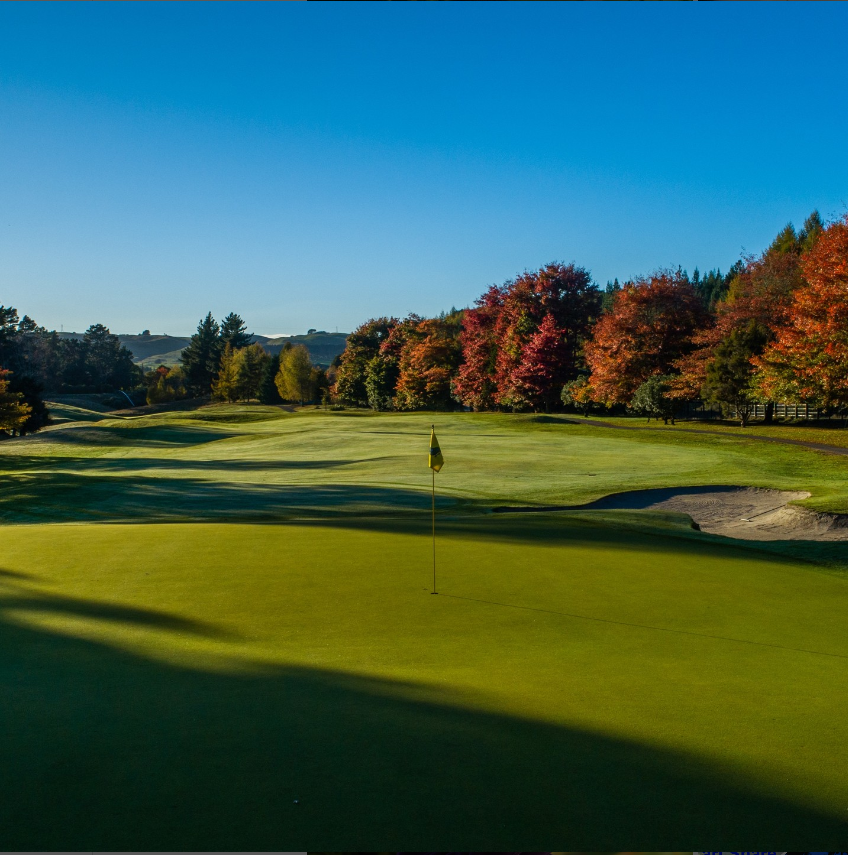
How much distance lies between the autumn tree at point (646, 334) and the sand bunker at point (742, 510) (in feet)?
98.8

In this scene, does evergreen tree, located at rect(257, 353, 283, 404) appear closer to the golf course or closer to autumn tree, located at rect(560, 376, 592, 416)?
autumn tree, located at rect(560, 376, 592, 416)

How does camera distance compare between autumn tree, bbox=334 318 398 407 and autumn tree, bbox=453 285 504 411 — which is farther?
autumn tree, bbox=334 318 398 407

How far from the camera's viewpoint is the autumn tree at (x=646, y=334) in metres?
51.2

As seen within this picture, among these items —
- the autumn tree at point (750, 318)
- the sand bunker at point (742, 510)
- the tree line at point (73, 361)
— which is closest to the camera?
the sand bunker at point (742, 510)

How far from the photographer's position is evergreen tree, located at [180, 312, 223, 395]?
360ft

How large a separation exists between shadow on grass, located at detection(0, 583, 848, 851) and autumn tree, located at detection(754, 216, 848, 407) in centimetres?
3469

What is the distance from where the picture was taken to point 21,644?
616 cm

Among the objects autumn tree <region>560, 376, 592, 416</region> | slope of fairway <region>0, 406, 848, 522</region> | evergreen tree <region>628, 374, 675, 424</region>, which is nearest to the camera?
slope of fairway <region>0, 406, 848, 522</region>

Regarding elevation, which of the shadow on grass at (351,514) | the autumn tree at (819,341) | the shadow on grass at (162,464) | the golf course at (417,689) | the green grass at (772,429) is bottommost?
the shadow on grass at (162,464)

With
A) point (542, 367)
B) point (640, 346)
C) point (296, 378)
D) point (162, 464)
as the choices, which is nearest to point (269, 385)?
point (296, 378)

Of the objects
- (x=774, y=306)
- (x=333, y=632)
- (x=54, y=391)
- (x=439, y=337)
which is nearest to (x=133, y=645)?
(x=333, y=632)

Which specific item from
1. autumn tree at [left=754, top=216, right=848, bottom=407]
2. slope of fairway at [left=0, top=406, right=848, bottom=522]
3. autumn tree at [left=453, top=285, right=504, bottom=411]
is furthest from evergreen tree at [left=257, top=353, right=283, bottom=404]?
autumn tree at [left=754, top=216, right=848, bottom=407]

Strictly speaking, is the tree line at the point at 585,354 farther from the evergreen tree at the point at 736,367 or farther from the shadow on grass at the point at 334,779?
the shadow on grass at the point at 334,779

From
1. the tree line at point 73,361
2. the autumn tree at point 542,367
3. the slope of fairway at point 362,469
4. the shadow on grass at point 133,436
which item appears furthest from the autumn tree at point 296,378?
the slope of fairway at point 362,469
